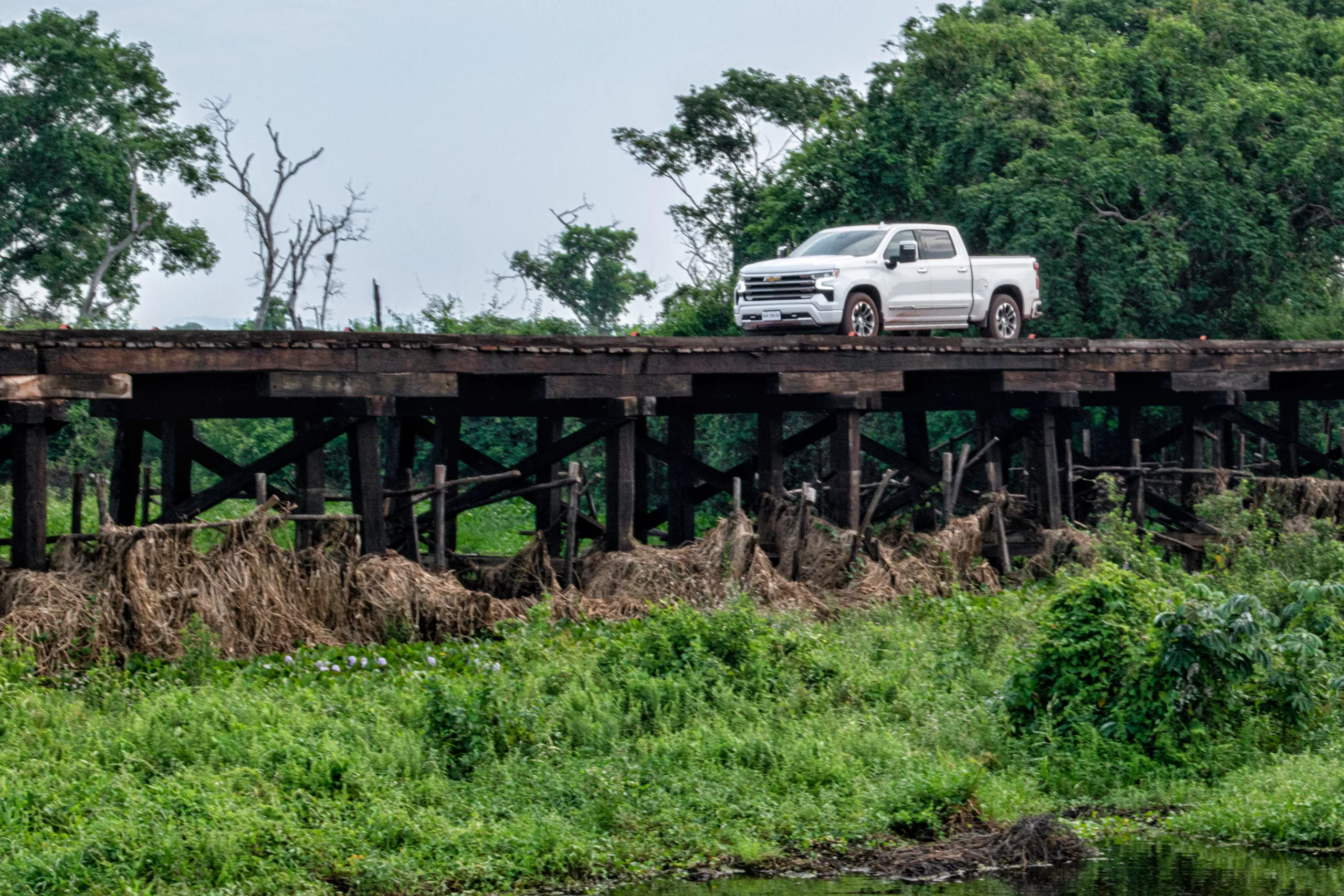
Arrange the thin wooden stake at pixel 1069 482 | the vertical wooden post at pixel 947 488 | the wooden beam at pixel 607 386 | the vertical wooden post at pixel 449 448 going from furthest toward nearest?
the thin wooden stake at pixel 1069 482 → the vertical wooden post at pixel 449 448 → the vertical wooden post at pixel 947 488 → the wooden beam at pixel 607 386

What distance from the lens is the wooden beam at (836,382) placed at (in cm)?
1653

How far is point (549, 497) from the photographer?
57.2 ft

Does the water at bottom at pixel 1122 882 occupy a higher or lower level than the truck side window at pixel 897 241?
lower

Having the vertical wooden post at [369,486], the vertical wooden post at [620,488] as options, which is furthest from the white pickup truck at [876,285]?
the vertical wooden post at [369,486]

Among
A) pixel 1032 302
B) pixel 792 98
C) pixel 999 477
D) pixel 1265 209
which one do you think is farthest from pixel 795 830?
pixel 792 98

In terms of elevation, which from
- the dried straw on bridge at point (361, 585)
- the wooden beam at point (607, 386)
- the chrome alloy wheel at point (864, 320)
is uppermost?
the chrome alloy wheel at point (864, 320)

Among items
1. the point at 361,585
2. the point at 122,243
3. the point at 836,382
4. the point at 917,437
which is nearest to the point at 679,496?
the point at 836,382

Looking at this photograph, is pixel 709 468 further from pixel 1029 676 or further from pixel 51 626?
pixel 51 626

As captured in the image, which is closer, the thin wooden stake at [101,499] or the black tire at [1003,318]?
the thin wooden stake at [101,499]

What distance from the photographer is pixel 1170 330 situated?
28.5 m

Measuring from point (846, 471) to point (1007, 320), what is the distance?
15.2 feet

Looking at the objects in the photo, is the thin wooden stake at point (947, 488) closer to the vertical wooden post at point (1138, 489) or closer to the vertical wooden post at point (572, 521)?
the vertical wooden post at point (1138, 489)

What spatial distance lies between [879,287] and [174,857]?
39.7 feet

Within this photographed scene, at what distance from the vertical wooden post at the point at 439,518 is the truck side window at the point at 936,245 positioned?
7.15 metres
